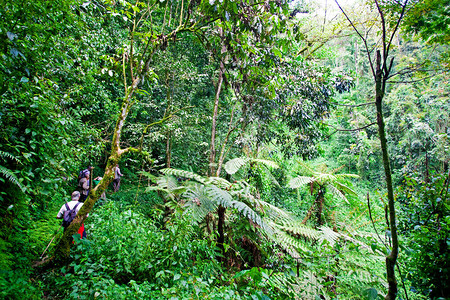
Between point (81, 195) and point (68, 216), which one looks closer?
point (68, 216)

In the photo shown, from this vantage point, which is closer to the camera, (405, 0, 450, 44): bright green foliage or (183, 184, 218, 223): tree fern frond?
(405, 0, 450, 44): bright green foliage

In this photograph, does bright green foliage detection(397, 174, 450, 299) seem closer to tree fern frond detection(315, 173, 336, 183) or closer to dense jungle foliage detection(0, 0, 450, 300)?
dense jungle foliage detection(0, 0, 450, 300)

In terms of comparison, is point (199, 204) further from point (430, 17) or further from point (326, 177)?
point (430, 17)

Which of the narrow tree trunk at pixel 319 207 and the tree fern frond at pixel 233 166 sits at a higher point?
the tree fern frond at pixel 233 166

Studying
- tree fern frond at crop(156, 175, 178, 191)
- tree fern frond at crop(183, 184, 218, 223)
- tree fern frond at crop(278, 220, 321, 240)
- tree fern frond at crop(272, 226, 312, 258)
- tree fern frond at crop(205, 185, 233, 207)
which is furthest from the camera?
tree fern frond at crop(156, 175, 178, 191)

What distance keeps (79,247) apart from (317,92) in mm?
5321

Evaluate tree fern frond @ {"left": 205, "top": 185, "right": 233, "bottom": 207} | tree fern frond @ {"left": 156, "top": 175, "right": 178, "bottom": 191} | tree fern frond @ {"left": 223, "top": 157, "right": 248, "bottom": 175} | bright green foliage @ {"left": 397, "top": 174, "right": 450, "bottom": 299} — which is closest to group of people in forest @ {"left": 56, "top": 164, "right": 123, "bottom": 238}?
tree fern frond @ {"left": 156, "top": 175, "right": 178, "bottom": 191}

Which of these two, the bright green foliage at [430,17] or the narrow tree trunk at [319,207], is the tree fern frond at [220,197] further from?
the narrow tree trunk at [319,207]

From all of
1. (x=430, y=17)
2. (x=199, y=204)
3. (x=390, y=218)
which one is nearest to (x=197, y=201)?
(x=199, y=204)

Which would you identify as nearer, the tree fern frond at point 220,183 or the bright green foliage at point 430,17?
the bright green foliage at point 430,17

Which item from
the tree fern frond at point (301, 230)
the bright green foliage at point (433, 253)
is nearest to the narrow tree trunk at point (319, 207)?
the tree fern frond at point (301, 230)

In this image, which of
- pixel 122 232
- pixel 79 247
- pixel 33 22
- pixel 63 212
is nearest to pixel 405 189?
pixel 122 232

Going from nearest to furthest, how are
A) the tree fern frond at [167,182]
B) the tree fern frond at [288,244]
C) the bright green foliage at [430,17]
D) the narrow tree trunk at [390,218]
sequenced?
the narrow tree trunk at [390,218], the bright green foliage at [430,17], the tree fern frond at [288,244], the tree fern frond at [167,182]

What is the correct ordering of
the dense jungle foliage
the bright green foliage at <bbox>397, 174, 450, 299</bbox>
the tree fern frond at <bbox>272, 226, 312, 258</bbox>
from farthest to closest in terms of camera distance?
the tree fern frond at <bbox>272, 226, 312, 258</bbox> < the dense jungle foliage < the bright green foliage at <bbox>397, 174, 450, 299</bbox>
